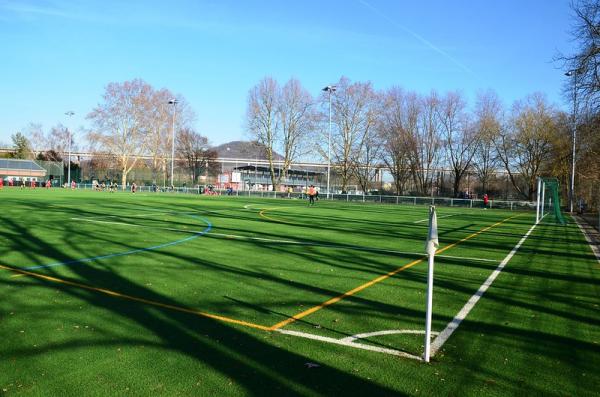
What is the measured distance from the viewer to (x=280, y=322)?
6.09m

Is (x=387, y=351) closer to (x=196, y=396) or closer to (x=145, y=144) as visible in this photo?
(x=196, y=396)

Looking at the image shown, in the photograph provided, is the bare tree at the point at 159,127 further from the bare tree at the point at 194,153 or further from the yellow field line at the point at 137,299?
the yellow field line at the point at 137,299

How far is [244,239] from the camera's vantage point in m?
14.9

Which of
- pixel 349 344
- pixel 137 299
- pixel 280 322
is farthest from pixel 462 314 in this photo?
pixel 137 299

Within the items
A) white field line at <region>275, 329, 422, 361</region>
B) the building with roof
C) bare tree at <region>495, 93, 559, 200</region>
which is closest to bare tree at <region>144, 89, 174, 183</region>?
the building with roof

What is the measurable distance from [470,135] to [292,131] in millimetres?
27577

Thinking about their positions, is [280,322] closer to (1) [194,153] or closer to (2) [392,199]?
(2) [392,199]

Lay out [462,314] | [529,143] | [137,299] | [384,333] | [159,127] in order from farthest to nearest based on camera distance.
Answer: [159,127] → [529,143] → [137,299] → [462,314] → [384,333]

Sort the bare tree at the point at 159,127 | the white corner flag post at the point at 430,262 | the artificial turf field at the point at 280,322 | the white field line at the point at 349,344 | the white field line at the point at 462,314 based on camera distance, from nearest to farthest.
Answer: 1. the artificial turf field at the point at 280,322
2. the white corner flag post at the point at 430,262
3. the white field line at the point at 349,344
4. the white field line at the point at 462,314
5. the bare tree at the point at 159,127

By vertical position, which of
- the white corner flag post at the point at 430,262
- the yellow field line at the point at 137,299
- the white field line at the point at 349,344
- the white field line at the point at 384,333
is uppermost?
the white corner flag post at the point at 430,262

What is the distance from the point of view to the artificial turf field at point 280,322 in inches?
171

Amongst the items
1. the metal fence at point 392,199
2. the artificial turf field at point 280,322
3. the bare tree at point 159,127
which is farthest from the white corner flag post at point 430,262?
the bare tree at point 159,127

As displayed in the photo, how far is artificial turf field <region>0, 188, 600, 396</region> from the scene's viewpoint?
14.2 feet

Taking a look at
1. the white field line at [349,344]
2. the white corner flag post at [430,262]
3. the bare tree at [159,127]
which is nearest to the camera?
the white corner flag post at [430,262]
